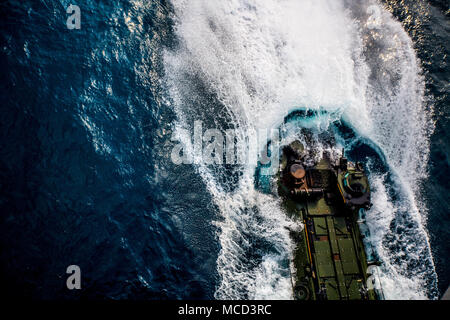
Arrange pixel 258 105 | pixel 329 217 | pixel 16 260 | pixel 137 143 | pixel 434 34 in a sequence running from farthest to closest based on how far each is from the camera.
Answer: pixel 434 34 → pixel 258 105 → pixel 137 143 → pixel 329 217 → pixel 16 260

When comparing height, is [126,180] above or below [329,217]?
above

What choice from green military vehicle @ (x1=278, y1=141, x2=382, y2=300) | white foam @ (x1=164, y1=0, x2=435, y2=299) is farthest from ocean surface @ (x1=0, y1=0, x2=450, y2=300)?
green military vehicle @ (x1=278, y1=141, x2=382, y2=300)

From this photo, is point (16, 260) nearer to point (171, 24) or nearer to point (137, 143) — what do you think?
point (137, 143)

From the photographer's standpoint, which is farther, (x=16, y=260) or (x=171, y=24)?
(x=171, y=24)

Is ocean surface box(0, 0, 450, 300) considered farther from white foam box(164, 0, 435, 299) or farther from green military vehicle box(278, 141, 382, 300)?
green military vehicle box(278, 141, 382, 300)

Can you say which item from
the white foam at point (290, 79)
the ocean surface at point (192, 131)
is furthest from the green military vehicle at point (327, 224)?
the white foam at point (290, 79)

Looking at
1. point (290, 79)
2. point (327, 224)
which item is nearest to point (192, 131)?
point (290, 79)

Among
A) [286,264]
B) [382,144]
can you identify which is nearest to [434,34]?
[382,144]
